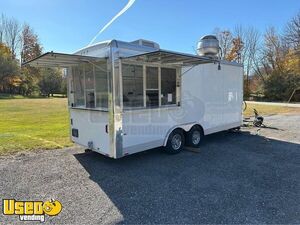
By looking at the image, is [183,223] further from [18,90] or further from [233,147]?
[18,90]

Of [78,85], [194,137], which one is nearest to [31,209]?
[78,85]

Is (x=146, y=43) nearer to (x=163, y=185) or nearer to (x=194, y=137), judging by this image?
(x=194, y=137)

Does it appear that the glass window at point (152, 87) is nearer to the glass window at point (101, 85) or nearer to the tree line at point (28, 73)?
the glass window at point (101, 85)

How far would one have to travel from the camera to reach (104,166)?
211 inches

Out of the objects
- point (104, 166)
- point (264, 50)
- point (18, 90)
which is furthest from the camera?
point (18, 90)

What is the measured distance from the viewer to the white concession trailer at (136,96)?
16.1 feet

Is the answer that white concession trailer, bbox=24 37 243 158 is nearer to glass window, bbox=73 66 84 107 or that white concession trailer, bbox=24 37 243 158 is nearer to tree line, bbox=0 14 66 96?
glass window, bbox=73 66 84 107

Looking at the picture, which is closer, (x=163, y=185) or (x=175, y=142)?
(x=163, y=185)

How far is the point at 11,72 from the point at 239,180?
44.2 meters

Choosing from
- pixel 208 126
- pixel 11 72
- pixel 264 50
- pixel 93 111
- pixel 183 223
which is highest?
pixel 264 50

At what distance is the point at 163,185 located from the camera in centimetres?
428

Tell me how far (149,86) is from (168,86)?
65 cm

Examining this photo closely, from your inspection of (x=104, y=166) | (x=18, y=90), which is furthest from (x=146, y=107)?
(x=18, y=90)

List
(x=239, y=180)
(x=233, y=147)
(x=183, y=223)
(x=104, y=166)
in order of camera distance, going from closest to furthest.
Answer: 1. (x=183, y=223)
2. (x=239, y=180)
3. (x=104, y=166)
4. (x=233, y=147)
